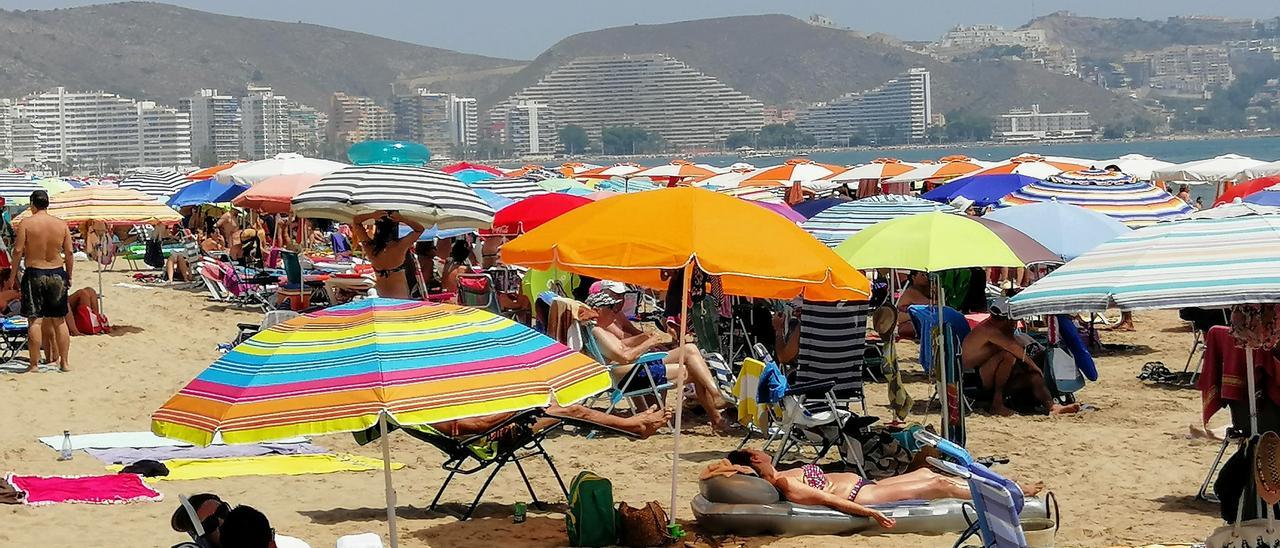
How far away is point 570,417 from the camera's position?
19.7ft

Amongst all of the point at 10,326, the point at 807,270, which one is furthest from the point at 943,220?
the point at 10,326

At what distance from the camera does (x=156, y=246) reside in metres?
19.2

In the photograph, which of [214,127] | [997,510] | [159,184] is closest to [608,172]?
[159,184]

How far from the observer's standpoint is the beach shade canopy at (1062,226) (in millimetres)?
9250

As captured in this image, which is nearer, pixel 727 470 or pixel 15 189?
pixel 727 470

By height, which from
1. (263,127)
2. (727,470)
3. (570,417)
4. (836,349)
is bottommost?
(727,470)

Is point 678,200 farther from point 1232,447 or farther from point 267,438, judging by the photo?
point 1232,447

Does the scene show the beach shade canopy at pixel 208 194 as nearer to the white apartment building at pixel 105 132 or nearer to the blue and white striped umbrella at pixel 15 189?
the blue and white striped umbrella at pixel 15 189

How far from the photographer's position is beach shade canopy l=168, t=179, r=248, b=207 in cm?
1944

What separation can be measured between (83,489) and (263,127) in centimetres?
18928

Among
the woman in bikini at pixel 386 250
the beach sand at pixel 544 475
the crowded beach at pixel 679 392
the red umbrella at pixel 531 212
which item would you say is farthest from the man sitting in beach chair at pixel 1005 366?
the red umbrella at pixel 531 212

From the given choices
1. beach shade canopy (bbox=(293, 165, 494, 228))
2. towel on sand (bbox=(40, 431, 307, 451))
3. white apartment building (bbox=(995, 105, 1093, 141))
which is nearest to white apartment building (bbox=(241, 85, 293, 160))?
white apartment building (bbox=(995, 105, 1093, 141))

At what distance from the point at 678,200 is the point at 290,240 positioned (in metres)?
16.3

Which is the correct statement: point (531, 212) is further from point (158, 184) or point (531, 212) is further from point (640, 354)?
Answer: point (158, 184)
